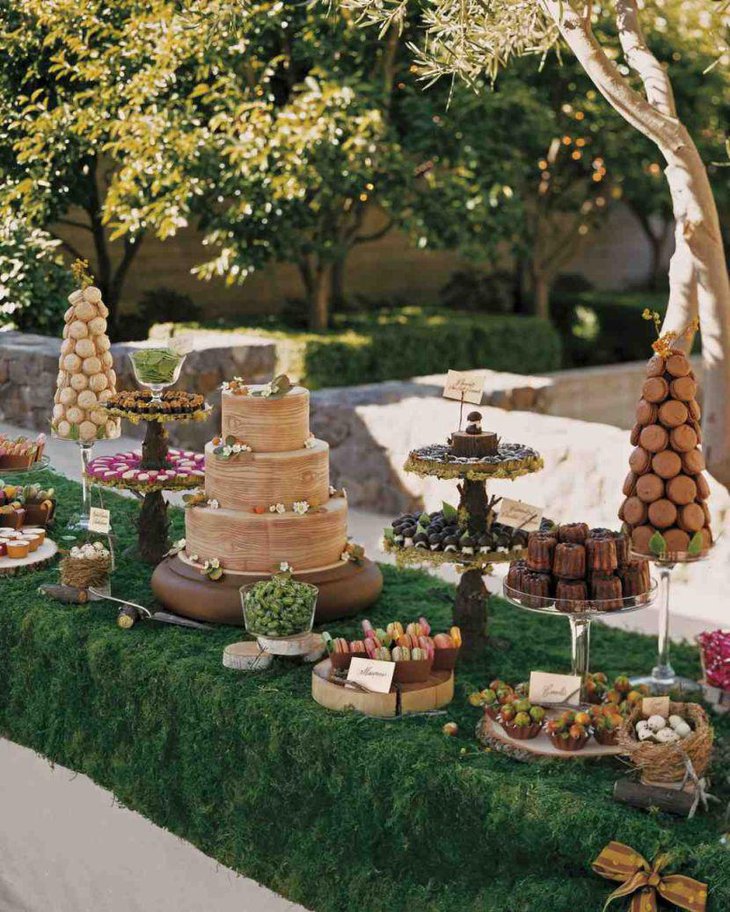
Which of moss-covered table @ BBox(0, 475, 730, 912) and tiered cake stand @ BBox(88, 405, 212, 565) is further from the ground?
tiered cake stand @ BBox(88, 405, 212, 565)

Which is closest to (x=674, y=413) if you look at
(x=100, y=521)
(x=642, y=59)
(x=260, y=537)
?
(x=260, y=537)

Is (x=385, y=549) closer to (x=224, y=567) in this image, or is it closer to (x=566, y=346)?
(x=224, y=567)

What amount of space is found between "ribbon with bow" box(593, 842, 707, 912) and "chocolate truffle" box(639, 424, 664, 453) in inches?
54.8

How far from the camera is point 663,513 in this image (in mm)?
4238

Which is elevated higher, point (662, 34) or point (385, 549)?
point (662, 34)

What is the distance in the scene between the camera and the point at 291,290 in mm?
15773

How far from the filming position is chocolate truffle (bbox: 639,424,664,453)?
13.8 feet

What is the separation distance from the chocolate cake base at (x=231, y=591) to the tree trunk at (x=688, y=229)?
2468 mm

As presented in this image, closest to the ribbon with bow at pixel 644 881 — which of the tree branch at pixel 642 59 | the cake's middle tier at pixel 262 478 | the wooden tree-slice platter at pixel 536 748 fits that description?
the wooden tree-slice platter at pixel 536 748

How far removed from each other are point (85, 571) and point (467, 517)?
54.6 inches

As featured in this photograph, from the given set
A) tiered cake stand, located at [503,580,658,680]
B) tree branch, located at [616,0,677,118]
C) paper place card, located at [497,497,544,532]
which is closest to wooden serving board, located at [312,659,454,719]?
tiered cake stand, located at [503,580,658,680]

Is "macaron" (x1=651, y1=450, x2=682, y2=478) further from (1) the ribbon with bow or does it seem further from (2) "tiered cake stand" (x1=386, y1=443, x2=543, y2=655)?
(1) the ribbon with bow

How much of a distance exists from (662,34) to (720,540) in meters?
9.72

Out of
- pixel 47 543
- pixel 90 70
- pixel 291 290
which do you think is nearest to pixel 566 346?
pixel 291 290
